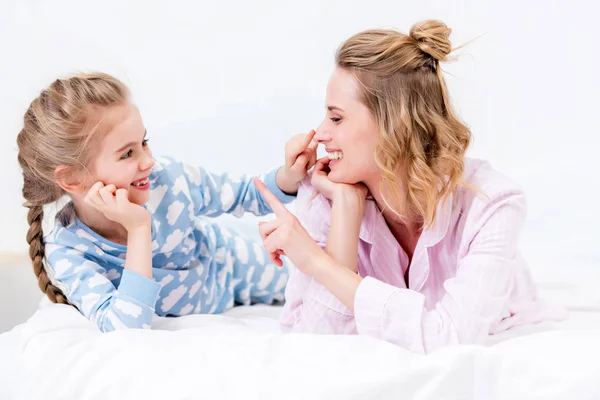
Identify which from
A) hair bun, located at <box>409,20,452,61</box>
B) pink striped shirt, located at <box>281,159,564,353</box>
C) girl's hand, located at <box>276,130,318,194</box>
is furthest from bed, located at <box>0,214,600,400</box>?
hair bun, located at <box>409,20,452,61</box>

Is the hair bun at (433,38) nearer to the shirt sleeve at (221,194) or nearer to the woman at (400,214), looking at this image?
the woman at (400,214)

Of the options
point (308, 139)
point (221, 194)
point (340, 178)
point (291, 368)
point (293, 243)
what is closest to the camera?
point (291, 368)

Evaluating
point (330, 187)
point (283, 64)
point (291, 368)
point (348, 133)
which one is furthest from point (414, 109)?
point (283, 64)

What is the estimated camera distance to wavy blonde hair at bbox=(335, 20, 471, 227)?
1592mm

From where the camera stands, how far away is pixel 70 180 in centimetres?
175

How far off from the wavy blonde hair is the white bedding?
0.40m

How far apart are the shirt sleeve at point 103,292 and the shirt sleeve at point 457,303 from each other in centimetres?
47

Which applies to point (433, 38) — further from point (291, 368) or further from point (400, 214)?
point (291, 368)

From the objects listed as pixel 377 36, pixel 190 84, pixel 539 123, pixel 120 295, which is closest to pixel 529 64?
pixel 539 123

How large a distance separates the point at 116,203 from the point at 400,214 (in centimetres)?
61

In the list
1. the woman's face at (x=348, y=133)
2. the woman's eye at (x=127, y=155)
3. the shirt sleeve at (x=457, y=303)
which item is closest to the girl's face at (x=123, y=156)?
the woman's eye at (x=127, y=155)

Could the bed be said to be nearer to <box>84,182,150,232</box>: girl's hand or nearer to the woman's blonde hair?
<box>84,182,150,232</box>: girl's hand

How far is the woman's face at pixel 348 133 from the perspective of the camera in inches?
63.4

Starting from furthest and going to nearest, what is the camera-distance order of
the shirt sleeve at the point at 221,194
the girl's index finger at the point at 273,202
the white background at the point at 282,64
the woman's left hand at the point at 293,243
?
the white background at the point at 282,64, the shirt sleeve at the point at 221,194, the girl's index finger at the point at 273,202, the woman's left hand at the point at 293,243
